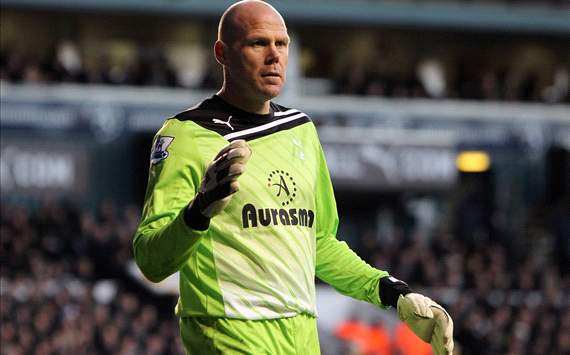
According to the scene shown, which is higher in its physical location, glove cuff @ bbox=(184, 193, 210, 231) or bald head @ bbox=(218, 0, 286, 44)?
bald head @ bbox=(218, 0, 286, 44)

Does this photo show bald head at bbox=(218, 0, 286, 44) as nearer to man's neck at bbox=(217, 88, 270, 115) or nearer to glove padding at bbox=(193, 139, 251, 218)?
man's neck at bbox=(217, 88, 270, 115)

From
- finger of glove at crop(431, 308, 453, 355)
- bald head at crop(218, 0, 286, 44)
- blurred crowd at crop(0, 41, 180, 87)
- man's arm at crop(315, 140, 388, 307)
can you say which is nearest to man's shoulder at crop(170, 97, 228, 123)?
bald head at crop(218, 0, 286, 44)

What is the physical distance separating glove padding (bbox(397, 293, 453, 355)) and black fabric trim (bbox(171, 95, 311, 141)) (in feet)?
2.85

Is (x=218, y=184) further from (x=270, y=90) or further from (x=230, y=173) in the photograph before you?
(x=270, y=90)

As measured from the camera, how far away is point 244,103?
5.36m

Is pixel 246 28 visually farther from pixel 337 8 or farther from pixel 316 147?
pixel 337 8

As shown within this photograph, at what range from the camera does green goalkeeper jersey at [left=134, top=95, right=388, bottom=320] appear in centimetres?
504

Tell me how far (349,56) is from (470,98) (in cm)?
399

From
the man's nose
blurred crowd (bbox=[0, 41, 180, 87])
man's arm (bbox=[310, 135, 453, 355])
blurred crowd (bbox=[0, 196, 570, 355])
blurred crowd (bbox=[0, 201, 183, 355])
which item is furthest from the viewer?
blurred crowd (bbox=[0, 41, 180, 87])

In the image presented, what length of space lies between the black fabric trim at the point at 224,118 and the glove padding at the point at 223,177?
72cm

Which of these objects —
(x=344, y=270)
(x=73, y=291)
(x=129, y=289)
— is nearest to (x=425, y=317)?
(x=344, y=270)

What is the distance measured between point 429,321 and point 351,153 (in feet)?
70.4

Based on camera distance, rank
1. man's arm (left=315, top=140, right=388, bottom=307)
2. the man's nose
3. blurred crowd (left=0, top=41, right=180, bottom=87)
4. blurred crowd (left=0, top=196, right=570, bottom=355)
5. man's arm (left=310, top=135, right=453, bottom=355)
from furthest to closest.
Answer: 1. blurred crowd (left=0, top=41, right=180, bottom=87)
2. blurred crowd (left=0, top=196, right=570, bottom=355)
3. man's arm (left=315, top=140, right=388, bottom=307)
4. man's arm (left=310, top=135, right=453, bottom=355)
5. the man's nose

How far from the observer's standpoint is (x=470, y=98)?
101ft
